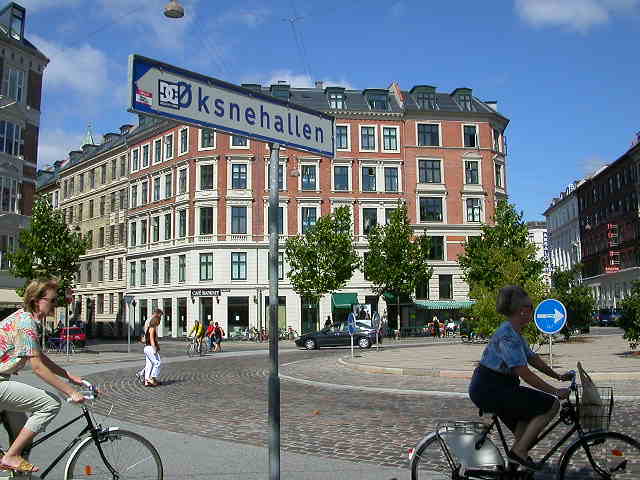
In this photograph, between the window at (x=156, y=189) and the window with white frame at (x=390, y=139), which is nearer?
the window with white frame at (x=390, y=139)

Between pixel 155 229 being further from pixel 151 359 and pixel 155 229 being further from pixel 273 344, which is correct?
pixel 273 344

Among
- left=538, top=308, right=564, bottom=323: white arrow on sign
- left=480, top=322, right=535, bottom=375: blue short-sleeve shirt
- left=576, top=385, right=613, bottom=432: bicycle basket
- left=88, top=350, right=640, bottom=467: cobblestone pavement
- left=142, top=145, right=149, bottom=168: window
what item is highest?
left=142, top=145, right=149, bottom=168: window

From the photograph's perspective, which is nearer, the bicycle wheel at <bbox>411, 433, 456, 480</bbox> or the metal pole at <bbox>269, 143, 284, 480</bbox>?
the metal pole at <bbox>269, 143, 284, 480</bbox>

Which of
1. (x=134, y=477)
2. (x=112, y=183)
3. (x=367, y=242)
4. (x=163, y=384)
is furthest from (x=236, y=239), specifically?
(x=134, y=477)

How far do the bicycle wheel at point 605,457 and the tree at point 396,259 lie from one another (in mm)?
39773

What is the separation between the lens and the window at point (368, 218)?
5022 centimetres

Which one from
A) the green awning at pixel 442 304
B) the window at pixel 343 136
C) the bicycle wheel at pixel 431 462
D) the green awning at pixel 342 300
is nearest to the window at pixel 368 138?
the window at pixel 343 136

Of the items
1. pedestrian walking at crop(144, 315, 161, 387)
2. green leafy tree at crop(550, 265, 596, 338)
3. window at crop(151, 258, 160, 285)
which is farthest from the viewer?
window at crop(151, 258, 160, 285)

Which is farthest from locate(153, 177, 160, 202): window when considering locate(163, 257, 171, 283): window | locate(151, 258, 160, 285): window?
locate(163, 257, 171, 283): window

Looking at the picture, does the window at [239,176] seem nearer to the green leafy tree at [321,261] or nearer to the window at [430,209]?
the green leafy tree at [321,261]

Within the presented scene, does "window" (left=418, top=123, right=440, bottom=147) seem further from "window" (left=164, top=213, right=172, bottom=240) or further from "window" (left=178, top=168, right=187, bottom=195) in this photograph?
"window" (left=164, top=213, right=172, bottom=240)

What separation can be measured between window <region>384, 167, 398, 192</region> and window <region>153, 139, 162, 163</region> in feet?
68.0

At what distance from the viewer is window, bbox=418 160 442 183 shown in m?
51.5

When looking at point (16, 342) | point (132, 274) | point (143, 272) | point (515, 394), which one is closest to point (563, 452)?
point (515, 394)
